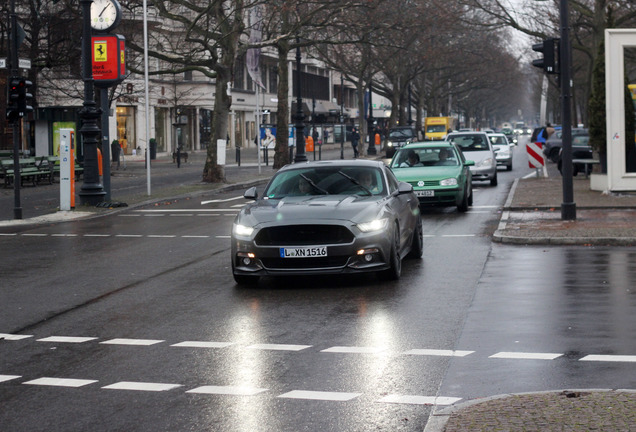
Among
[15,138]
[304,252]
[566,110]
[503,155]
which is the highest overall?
[566,110]

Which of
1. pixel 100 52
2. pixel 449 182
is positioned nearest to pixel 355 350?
pixel 449 182

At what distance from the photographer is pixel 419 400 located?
267 inches

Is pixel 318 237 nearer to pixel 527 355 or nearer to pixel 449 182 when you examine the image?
pixel 527 355

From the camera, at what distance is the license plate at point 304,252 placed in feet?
39.4

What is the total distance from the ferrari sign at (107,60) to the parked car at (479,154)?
38.0 feet

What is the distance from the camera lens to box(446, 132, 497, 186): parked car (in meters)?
33.9

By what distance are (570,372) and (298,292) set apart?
5.02 m

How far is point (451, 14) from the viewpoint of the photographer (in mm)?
38312

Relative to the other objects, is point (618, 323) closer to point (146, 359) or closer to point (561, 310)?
point (561, 310)

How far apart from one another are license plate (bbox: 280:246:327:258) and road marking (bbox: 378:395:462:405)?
518 cm

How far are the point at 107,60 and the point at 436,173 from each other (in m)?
9.59

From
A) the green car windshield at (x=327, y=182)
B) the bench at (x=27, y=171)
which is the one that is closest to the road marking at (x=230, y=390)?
the green car windshield at (x=327, y=182)

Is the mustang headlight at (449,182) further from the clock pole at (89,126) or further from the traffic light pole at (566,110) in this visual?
the clock pole at (89,126)

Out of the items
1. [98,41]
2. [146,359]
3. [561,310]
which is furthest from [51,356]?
[98,41]
